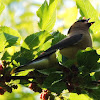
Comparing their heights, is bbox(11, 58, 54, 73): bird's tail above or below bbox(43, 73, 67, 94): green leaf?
above

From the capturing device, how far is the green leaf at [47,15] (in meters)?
2.92

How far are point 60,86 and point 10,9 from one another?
5265 millimetres

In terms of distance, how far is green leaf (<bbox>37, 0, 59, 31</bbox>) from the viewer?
2.92m

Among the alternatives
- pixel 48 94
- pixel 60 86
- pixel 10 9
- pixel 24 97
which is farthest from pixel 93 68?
pixel 10 9

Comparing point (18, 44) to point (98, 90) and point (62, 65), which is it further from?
point (98, 90)

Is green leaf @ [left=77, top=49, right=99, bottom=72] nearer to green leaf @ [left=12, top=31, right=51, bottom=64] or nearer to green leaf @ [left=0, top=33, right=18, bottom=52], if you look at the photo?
green leaf @ [left=12, top=31, right=51, bottom=64]

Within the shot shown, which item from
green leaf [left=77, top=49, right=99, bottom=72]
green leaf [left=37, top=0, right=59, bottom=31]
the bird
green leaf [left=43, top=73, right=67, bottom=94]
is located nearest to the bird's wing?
the bird

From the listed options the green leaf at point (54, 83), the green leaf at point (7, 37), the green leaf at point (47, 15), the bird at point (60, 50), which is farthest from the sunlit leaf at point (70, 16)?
the green leaf at point (54, 83)

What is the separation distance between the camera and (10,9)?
745 centimetres

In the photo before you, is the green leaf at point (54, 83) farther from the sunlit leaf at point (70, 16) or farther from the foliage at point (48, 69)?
the sunlit leaf at point (70, 16)

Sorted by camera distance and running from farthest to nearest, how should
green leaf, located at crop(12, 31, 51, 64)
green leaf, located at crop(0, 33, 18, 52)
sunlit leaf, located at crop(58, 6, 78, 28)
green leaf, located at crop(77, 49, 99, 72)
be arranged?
sunlit leaf, located at crop(58, 6, 78, 28)
green leaf, located at crop(12, 31, 51, 64)
green leaf, located at crop(0, 33, 18, 52)
green leaf, located at crop(77, 49, 99, 72)

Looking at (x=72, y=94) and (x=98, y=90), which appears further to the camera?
(x=72, y=94)

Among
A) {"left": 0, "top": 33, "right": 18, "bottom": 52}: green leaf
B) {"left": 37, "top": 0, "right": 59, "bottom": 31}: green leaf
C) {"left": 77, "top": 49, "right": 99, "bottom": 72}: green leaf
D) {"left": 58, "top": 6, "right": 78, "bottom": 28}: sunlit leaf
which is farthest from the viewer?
{"left": 58, "top": 6, "right": 78, "bottom": 28}: sunlit leaf

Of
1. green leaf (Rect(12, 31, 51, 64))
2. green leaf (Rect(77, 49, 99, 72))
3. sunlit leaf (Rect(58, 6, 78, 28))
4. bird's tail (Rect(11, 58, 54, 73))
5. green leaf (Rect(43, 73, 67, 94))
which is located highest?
sunlit leaf (Rect(58, 6, 78, 28))
